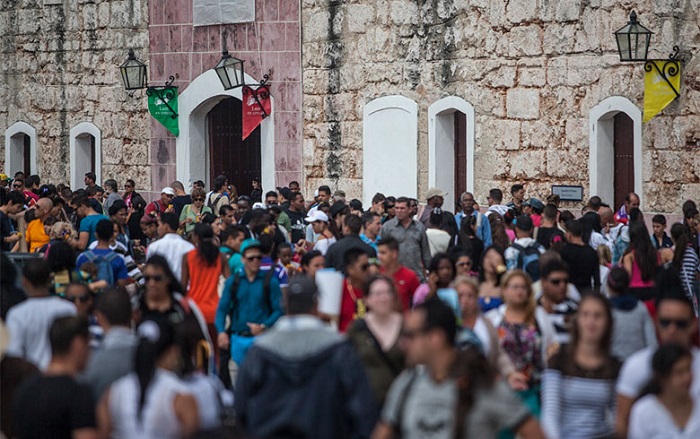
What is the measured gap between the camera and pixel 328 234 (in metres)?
14.4

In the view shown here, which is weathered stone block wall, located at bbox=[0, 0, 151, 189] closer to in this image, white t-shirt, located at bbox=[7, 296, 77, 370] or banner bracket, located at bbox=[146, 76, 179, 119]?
banner bracket, located at bbox=[146, 76, 179, 119]

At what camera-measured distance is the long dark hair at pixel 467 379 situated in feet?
20.7

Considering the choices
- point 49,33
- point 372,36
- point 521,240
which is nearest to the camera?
point 521,240

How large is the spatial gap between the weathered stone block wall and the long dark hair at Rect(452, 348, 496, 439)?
64.2ft

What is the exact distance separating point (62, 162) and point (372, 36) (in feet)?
25.5

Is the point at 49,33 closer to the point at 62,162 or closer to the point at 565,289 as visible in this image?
the point at 62,162

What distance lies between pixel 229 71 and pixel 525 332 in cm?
1561

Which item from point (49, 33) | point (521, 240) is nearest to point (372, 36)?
point (49, 33)

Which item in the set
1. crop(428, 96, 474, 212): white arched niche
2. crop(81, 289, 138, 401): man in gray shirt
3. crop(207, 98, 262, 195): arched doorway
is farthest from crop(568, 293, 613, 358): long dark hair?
crop(207, 98, 262, 195): arched doorway

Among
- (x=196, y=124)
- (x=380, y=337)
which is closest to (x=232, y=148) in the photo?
(x=196, y=124)

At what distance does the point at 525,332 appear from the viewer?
27.9 ft

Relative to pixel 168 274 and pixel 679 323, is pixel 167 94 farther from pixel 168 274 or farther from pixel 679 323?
pixel 679 323

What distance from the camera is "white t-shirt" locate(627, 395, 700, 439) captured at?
670 centimetres

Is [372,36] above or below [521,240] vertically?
above
